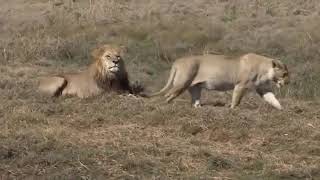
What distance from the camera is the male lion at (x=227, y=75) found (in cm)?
1224

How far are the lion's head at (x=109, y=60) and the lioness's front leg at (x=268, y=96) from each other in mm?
2258

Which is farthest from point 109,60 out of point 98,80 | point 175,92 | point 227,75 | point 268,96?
point 268,96

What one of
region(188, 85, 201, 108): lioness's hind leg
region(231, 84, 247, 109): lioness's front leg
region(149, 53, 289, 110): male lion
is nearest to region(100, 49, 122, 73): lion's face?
region(149, 53, 289, 110): male lion

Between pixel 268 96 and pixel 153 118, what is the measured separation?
255 centimetres

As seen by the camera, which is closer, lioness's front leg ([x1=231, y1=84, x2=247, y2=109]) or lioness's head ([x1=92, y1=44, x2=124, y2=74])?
lioness's front leg ([x1=231, y1=84, x2=247, y2=109])

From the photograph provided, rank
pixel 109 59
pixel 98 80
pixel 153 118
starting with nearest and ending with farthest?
1. pixel 153 118
2. pixel 109 59
3. pixel 98 80

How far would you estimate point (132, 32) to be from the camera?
21.8 m

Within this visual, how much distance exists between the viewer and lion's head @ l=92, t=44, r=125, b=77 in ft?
40.7

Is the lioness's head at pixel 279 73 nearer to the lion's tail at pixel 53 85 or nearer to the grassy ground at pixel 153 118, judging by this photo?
the grassy ground at pixel 153 118

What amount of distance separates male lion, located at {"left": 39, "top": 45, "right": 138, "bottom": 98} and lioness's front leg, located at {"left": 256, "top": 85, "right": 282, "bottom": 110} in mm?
2133

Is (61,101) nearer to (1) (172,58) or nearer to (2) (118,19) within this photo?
(1) (172,58)

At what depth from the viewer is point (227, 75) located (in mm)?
12305

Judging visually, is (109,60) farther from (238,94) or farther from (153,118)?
(153,118)

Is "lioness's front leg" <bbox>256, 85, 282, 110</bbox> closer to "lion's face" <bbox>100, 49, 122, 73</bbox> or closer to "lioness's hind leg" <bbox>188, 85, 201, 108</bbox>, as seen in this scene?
"lioness's hind leg" <bbox>188, 85, 201, 108</bbox>
